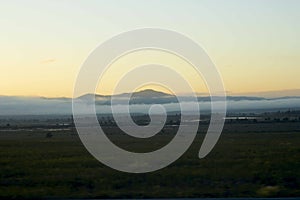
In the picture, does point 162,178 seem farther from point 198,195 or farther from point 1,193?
point 1,193

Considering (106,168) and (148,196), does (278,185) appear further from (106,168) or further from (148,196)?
(106,168)

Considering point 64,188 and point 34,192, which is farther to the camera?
point 64,188

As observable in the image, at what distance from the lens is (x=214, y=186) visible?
21.1 metres

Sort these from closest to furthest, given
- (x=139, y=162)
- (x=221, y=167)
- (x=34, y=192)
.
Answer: (x=34, y=192), (x=221, y=167), (x=139, y=162)

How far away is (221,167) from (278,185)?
7.47m

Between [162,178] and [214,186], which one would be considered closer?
[214,186]

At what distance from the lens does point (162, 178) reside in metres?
23.9

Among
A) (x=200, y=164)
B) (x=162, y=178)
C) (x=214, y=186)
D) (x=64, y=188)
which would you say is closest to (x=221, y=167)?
(x=200, y=164)

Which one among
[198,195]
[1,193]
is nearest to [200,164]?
[198,195]

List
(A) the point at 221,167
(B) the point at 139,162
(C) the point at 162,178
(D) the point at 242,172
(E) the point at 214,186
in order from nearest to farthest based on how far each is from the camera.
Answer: (E) the point at 214,186 < (C) the point at 162,178 < (D) the point at 242,172 < (A) the point at 221,167 < (B) the point at 139,162

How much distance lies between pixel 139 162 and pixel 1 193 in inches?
604

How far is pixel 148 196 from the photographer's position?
17516 millimetres

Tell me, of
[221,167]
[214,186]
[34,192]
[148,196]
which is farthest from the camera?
[221,167]

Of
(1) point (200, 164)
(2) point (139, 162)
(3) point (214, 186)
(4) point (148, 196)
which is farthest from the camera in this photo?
(2) point (139, 162)
